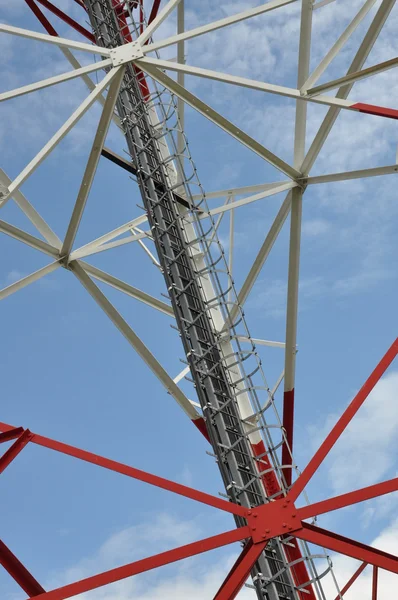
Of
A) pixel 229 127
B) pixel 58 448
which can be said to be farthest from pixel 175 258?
pixel 58 448

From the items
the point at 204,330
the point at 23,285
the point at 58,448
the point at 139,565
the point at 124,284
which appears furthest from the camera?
the point at 124,284

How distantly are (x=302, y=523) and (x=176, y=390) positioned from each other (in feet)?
20.7

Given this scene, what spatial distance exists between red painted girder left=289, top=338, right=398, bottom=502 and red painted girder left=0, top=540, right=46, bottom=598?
3.76 m

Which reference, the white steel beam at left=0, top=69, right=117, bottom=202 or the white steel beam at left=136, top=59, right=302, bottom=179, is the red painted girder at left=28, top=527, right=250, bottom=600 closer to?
the white steel beam at left=0, top=69, right=117, bottom=202

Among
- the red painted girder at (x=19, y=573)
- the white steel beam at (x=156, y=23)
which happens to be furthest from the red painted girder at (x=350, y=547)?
the white steel beam at (x=156, y=23)

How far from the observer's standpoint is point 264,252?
664 inches

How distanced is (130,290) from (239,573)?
28.6 feet

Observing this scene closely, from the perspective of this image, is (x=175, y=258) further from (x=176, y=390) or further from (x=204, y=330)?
(x=176, y=390)

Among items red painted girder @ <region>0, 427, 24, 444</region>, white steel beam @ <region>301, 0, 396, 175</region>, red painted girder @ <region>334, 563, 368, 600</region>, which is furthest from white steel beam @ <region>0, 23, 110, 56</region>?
red painted girder @ <region>334, 563, 368, 600</region>

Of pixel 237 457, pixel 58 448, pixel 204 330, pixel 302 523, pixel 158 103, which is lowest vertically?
pixel 58 448

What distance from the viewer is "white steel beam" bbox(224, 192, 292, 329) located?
16406 mm

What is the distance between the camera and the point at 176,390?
1705cm

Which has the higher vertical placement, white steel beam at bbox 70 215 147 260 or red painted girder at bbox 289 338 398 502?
white steel beam at bbox 70 215 147 260

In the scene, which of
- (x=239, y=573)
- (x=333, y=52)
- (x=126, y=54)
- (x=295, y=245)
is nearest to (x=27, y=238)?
(x=126, y=54)
